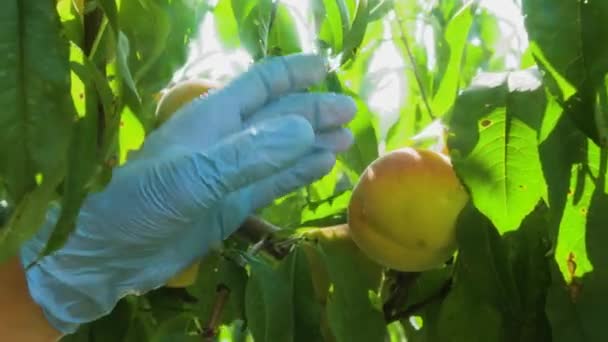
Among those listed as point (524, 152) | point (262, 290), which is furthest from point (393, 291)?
point (524, 152)

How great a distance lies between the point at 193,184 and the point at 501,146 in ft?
1.02

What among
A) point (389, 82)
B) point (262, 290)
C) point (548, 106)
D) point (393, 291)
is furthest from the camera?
point (389, 82)

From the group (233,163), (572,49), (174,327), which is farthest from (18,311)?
(572,49)

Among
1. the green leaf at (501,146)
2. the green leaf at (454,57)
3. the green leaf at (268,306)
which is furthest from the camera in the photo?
the green leaf at (454,57)

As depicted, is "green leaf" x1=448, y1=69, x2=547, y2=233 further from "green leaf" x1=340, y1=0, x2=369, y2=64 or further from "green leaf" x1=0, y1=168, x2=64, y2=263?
"green leaf" x1=0, y1=168, x2=64, y2=263

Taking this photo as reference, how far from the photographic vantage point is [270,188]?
971 millimetres

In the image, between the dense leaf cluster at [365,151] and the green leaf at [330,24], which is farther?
the green leaf at [330,24]

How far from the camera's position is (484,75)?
0.70m

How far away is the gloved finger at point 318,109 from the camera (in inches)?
36.6

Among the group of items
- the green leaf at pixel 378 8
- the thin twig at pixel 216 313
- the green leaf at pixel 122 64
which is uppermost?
the green leaf at pixel 122 64

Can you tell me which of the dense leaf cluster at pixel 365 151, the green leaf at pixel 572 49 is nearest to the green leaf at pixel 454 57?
the dense leaf cluster at pixel 365 151

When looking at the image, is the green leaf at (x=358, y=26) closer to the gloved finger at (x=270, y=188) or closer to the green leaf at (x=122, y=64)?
the gloved finger at (x=270, y=188)

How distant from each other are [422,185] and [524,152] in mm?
183

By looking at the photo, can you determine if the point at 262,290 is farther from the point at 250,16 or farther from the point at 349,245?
the point at 250,16
